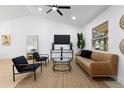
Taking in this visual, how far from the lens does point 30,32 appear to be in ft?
34.2

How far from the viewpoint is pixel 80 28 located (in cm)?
1045

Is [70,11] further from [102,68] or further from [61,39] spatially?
[102,68]

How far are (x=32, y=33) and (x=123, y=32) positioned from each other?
7.60 m

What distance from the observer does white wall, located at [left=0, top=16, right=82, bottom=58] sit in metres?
10.4

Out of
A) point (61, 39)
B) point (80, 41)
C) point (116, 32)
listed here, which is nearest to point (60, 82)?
point (116, 32)

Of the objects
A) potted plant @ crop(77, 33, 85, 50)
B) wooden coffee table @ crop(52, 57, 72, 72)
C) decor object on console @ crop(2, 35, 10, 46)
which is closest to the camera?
wooden coffee table @ crop(52, 57, 72, 72)

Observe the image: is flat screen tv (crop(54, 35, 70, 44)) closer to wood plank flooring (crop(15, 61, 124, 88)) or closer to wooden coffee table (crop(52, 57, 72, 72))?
wooden coffee table (crop(52, 57, 72, 72))

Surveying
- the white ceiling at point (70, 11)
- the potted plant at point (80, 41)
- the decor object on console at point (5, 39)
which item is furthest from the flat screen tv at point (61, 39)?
the decor object on console at point (5, 39)

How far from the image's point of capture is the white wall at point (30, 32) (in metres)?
10.4

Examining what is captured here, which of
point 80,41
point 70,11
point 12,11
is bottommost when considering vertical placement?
point 80,41

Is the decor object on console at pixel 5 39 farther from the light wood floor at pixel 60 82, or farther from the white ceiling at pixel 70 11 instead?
the light wood floor at pixel 60 82

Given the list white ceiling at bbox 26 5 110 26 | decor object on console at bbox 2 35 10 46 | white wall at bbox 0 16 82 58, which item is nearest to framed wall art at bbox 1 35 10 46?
decor object on console at bbox 2 35 10 46
